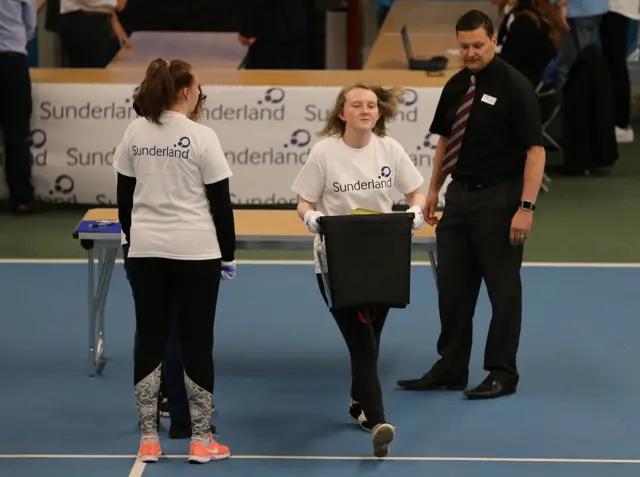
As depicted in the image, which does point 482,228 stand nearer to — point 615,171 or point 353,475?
point 353,475

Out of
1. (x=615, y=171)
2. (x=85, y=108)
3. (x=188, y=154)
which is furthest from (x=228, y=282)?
(x=615, y=171)

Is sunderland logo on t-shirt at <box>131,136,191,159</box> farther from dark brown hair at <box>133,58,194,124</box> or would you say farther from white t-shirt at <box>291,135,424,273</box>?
white t-shirt at <box>291,135,424,273</box>

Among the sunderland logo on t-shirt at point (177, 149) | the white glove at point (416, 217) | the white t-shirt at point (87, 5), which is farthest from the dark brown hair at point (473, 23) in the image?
the white t-shirt at point (87, 5)

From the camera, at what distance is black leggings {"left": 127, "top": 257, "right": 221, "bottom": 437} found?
17.2 feet

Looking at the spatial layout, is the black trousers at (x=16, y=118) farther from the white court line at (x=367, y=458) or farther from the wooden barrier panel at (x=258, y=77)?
the white court line at (x=367, y=458)

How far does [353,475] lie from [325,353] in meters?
1.73

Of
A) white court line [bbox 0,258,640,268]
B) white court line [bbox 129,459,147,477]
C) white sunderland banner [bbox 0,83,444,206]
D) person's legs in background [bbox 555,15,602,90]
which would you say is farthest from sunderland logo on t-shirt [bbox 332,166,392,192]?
person's legs in background [bbox 555,15,602,90]

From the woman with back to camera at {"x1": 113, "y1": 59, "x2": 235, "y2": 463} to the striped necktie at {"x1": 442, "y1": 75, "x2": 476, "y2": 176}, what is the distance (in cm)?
144

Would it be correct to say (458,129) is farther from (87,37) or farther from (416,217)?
(87,37)

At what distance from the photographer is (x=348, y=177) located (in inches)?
224

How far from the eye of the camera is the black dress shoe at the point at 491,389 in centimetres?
633

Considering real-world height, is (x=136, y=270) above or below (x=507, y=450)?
above

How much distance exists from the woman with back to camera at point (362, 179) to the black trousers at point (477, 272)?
1.76 ft

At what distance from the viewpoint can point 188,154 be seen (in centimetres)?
518
